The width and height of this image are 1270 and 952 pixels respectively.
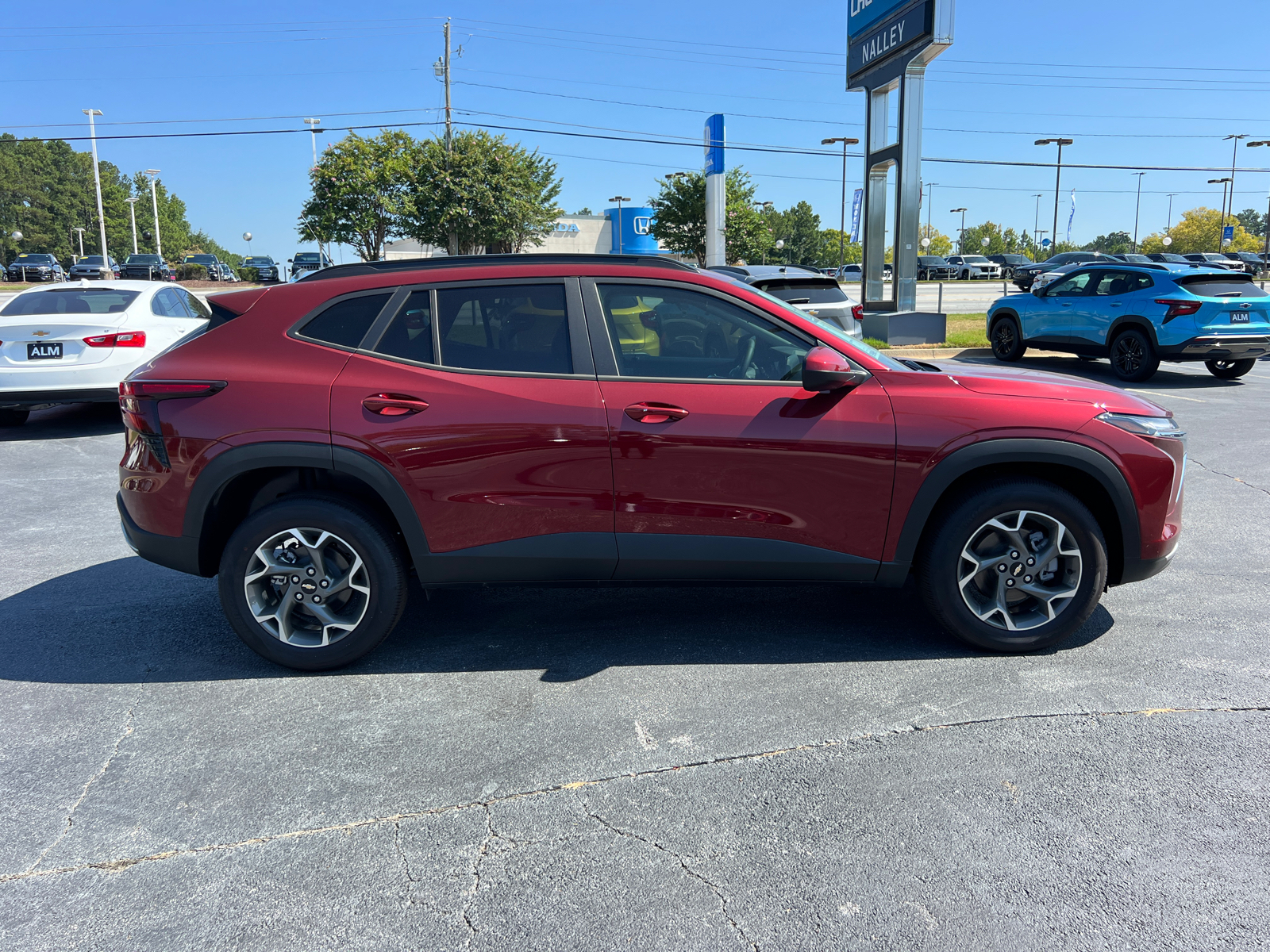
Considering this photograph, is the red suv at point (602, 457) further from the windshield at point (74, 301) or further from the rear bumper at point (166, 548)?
the windshield at point (74, 301)

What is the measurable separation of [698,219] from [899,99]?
31.3 m

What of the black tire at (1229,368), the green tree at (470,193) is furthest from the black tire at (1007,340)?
the green tree at (470,193)

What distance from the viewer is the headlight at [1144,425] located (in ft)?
12.7

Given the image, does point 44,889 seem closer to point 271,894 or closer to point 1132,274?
point 271,894

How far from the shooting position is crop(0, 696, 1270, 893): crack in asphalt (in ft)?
8.71

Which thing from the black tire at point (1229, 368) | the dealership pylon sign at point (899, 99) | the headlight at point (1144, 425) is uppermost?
the dealership pylon sign at point (899, 99)

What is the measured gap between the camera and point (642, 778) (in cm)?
306

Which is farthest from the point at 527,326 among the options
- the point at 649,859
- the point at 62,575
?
the point at 62,575

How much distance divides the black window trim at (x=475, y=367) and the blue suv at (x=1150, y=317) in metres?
11.7

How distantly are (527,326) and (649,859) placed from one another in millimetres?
2189

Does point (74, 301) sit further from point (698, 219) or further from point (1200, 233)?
point (1200, 233)

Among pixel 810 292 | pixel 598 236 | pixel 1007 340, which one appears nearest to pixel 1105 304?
pixel 1007 340

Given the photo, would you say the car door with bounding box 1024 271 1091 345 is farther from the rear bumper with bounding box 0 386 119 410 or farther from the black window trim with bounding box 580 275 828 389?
the rear bumper with bounding box 0 386 119 410

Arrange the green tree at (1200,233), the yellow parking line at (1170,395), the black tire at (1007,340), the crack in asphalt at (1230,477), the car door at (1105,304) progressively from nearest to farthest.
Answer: the crack in asphalt at (1230,477), the yellow parking line at (1170,395), the car door at (1105,304), the black tire at (1007,340), the green tree at (1200,233)
